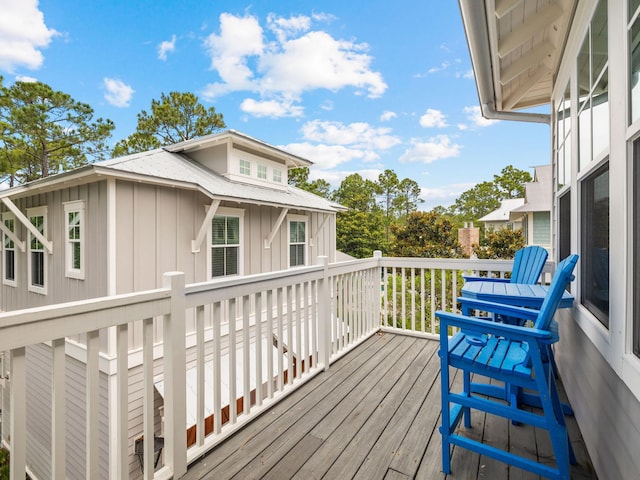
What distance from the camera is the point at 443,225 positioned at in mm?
11914

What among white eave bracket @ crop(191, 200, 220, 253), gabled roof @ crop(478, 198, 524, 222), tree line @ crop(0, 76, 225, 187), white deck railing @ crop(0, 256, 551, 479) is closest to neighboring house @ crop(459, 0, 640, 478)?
white deck railing @ crop(0, 256, 551, 479)

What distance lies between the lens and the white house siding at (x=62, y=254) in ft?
14.8

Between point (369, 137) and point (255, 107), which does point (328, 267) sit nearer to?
point (255, 107)

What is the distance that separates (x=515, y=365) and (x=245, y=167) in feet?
20.5

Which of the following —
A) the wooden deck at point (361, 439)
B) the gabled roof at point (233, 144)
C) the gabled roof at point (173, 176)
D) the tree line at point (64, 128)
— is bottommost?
the wooden deck at point (361, 439)

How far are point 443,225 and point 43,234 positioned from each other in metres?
11.7

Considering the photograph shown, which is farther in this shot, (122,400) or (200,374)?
(200,374)

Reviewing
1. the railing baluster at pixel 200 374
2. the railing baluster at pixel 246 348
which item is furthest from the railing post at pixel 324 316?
the railing baluster at pixel 200 374

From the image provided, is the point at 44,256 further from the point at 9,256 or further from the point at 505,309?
the point at 505,309

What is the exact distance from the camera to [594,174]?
175 centimetres

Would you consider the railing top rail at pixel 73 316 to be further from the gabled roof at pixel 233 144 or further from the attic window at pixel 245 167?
the attic window at pixel 245 167

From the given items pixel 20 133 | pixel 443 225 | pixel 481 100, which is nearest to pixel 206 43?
pixel 20 133

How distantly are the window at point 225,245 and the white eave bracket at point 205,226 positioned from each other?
0.29 m

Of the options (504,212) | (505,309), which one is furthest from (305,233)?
(504,212)
